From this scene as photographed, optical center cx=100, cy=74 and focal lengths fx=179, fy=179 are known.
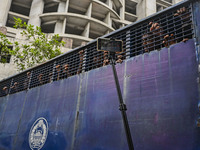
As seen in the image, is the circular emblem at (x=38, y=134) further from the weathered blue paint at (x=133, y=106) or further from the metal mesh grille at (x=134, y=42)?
the metal mesh grille at (x=134, y=42)

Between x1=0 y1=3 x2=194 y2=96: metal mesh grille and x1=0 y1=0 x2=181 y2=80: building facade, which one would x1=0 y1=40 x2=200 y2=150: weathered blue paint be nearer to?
x1=0 y1=3 x2=194 y2=96: metal mesh grille

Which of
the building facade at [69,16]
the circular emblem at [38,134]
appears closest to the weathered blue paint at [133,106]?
the circular emblem at [38,134]

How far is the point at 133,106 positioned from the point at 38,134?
153 inches

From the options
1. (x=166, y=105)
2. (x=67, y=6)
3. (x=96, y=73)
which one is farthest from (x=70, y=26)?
(x=166, y=105)

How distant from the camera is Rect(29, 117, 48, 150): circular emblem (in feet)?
19.5

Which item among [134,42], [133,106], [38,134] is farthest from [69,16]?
[133,106]

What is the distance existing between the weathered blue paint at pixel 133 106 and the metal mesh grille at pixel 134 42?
0.31 metres

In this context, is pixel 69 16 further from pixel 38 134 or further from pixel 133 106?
pixel 133 106

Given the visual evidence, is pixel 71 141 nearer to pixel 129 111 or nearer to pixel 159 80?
pixel 129 111

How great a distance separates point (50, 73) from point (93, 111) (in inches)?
126

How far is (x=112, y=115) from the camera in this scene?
4426 millimetres

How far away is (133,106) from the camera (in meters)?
4.11

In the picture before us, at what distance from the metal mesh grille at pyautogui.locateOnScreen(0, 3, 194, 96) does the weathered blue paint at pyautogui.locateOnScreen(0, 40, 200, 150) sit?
1.01ft

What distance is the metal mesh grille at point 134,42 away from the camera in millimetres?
4066
